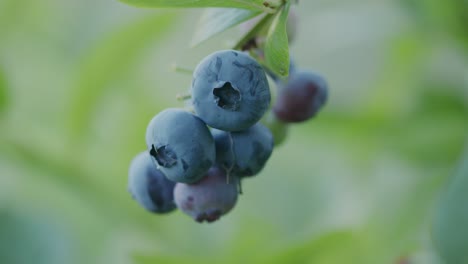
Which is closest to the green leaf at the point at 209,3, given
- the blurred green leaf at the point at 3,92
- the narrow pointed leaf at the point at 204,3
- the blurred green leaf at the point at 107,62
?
the narrow pointed leaf at the point at 204,3

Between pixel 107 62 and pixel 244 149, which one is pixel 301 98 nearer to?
pixel 244 149

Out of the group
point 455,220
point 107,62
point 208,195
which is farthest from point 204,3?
point 107,62

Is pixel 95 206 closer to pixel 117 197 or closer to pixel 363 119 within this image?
pixel 117 197

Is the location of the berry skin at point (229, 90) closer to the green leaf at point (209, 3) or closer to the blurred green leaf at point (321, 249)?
the green leaf at point (209, 3)

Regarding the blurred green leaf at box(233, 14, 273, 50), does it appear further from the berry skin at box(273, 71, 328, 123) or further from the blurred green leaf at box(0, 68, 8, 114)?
the blurred green leaf at box(0, 68, 8, 114)

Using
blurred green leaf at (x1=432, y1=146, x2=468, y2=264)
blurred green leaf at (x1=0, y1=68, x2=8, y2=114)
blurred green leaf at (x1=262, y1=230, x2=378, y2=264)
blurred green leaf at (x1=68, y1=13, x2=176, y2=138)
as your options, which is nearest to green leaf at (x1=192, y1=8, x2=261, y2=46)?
blurred green leaf at (x1=432, y1=146, x2=468, y2=264)
